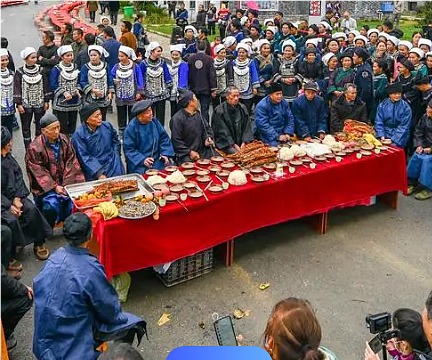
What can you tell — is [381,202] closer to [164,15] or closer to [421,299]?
[421,299]

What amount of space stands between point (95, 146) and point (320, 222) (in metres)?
2.89

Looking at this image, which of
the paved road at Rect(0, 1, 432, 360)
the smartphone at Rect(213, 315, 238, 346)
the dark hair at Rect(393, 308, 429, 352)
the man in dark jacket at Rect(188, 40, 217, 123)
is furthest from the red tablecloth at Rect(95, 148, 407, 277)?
the man in dark jacket at Rect(188, 40, 217, 123)

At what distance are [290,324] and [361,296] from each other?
9.98ft

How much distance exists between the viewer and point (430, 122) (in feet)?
25.4

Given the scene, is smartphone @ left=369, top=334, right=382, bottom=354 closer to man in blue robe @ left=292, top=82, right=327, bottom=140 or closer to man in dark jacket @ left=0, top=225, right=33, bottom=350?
man in dark jacket @ left=0, top=225, right=33, bottom=350

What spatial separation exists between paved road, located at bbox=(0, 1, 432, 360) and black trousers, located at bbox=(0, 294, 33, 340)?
1.33 ft

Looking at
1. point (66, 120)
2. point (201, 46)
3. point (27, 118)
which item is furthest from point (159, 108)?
point (201, 46)

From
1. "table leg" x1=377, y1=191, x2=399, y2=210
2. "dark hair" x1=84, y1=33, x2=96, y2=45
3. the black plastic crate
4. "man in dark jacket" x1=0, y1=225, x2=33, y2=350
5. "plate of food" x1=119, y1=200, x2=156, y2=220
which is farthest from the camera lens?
"dark hair" x1=84, y1=33, x2=96, y2=45

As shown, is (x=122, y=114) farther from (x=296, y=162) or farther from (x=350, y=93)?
(x=296, y=162)

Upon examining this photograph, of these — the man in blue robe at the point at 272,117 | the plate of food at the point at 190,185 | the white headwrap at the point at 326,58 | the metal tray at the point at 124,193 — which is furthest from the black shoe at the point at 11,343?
the white headwrap at the point at 326,58

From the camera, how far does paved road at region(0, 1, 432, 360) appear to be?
4.79m

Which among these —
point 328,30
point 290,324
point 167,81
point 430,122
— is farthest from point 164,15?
point 290,324

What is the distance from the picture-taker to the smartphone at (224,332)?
2.96 m

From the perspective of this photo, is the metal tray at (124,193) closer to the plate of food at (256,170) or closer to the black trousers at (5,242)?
the black trousers at (5,242)
